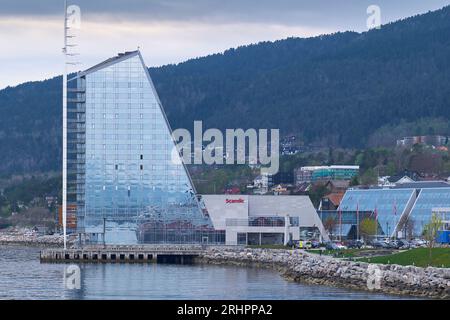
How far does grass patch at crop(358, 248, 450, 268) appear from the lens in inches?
2149

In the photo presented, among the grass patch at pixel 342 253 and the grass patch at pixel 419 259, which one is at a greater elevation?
the grass patch at pixel 419 259

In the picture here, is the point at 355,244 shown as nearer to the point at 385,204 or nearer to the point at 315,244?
the point at 315,244

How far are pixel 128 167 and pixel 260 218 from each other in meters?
9.04

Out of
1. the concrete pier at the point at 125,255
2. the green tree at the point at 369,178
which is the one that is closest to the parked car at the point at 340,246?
the concrete pier at the point at 125,255

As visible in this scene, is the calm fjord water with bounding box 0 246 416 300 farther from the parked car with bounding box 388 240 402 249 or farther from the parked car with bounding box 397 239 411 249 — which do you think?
the parked car with bounding box 397 239 411 249

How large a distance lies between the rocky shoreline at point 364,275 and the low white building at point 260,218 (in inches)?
652

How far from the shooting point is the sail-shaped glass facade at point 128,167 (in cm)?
8875

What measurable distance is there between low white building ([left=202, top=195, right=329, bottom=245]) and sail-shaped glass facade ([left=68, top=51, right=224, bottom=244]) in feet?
2.71

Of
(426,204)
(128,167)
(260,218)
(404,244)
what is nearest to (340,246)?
(404,244)

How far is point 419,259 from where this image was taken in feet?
188

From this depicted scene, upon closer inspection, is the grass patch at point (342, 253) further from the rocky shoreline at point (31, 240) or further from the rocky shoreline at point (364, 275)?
the rocky shoreline at point (31, 240)

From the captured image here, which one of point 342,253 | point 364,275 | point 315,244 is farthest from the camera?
point 315,244
